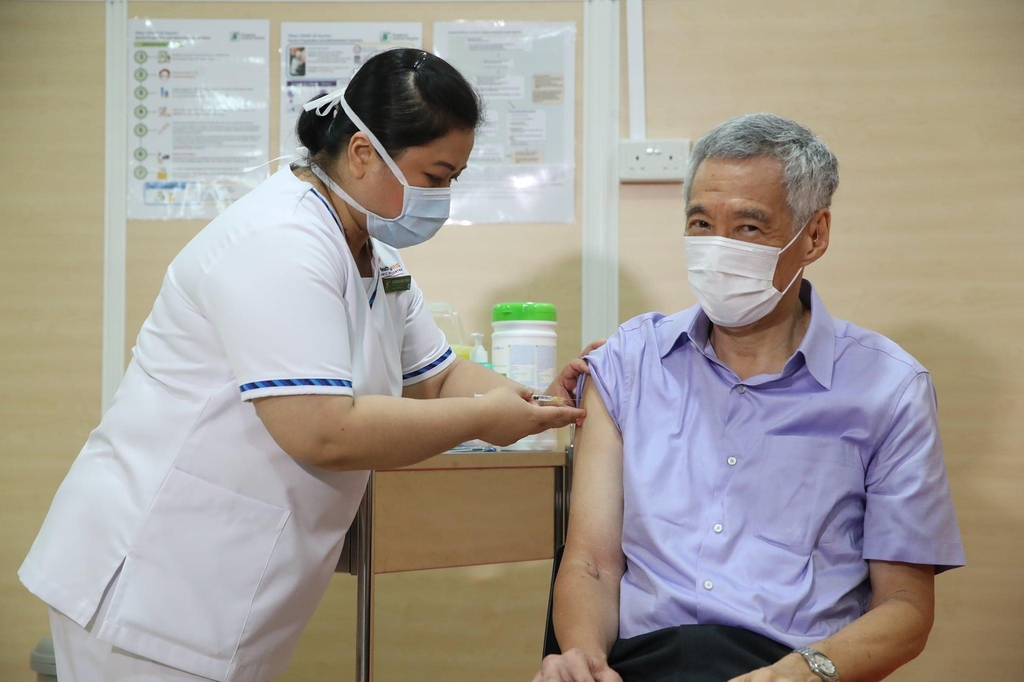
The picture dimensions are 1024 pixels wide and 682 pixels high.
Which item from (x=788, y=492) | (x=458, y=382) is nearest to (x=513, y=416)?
(x=458, y=382)

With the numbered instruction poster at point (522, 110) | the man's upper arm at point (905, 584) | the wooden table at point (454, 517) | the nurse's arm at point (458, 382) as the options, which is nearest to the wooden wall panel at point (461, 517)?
the wooden table at point (454, 517)

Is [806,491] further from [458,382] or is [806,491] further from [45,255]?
[45,255]

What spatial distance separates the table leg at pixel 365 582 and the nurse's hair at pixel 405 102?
2.11 ft

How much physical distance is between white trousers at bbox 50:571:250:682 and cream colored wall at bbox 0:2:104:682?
3.96 feet

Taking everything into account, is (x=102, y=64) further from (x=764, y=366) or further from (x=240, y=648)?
(x=764, y=366)

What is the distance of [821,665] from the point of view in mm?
1197

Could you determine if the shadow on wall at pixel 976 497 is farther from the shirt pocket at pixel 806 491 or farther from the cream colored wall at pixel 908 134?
the shirt pocket at pixel 806 491

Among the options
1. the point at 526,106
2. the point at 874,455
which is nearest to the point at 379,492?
the point at 874,455

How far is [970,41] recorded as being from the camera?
90.7 inches

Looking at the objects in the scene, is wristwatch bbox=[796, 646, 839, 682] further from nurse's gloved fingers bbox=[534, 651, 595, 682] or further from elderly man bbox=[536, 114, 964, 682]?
nurse's gloved fingers bbox=[534, 651, 595, 682]

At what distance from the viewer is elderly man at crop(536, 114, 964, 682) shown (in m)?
1.27

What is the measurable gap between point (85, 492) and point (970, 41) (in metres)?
2.34

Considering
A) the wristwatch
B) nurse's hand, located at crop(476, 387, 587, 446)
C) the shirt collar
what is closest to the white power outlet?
the shirt collar

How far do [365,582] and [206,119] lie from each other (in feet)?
4.55
